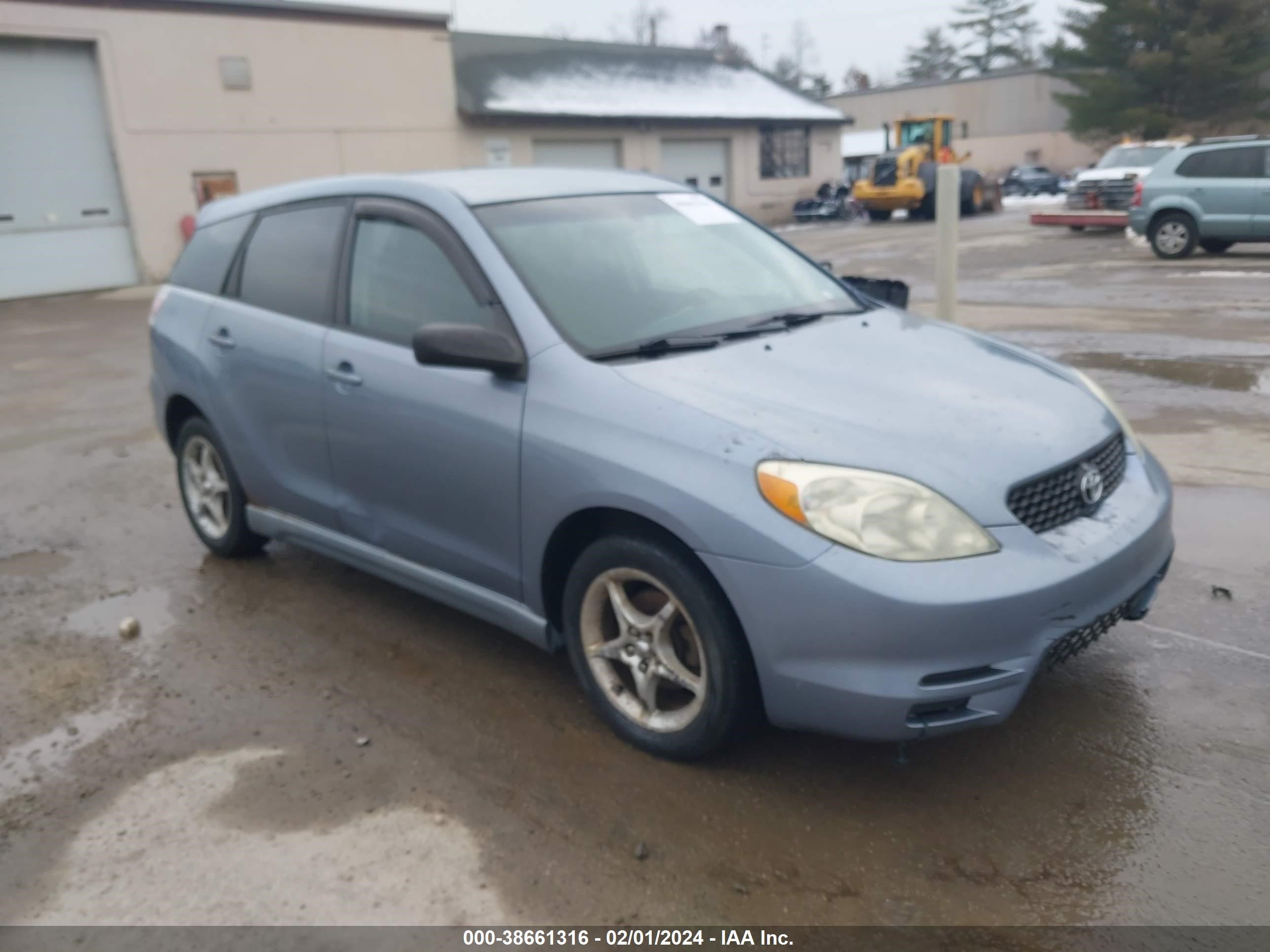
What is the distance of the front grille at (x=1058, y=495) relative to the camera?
2.97 m

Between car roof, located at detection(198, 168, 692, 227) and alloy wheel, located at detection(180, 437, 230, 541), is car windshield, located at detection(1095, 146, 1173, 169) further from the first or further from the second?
alloy wheel, located at detection(180, 437, 230, 541)

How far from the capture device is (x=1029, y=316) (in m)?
11.9

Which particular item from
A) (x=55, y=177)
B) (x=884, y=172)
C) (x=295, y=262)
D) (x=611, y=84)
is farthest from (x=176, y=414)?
(x=611, y=84)

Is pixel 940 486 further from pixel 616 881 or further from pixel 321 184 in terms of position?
pixel 321 184

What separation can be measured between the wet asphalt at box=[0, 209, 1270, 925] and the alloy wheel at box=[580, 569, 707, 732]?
0.17 meters

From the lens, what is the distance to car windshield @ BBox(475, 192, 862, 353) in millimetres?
3656

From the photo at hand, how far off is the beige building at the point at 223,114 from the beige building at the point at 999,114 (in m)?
26.5

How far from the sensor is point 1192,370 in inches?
336

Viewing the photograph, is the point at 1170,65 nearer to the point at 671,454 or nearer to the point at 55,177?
the point at 55,177

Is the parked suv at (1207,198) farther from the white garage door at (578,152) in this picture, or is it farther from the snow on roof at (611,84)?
the snow on roof at (611,84)

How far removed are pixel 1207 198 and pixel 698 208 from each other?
13541mm

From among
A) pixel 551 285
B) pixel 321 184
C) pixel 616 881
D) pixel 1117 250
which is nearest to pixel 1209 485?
pixel 551 285

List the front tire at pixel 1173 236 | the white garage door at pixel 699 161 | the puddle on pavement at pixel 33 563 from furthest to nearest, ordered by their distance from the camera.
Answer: the white garage door at pixel 699 161, the front tire at pixel 1173 236, the puddle on pavement at pixel 33 563

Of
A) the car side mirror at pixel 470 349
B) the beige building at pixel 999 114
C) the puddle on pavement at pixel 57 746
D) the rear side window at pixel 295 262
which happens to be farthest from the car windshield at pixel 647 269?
the beige building at pixel 999 114
